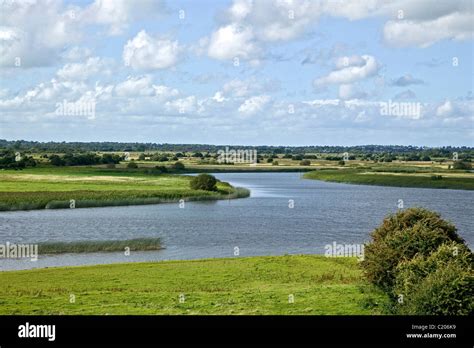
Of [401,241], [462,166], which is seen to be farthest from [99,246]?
[462,166]

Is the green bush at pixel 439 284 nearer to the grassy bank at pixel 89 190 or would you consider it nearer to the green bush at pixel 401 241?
the green bush at pixel 401 241

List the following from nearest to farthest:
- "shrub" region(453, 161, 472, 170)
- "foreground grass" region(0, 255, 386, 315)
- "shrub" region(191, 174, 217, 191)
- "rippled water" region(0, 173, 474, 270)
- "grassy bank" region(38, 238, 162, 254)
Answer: "foreground grass" region(0, 255, 386, 315)
"grassy bank" region(38, 238, 162, 254)
"rippled water" region(0, 173, 474, 270)
"shrub" region(191, 174, 217, 191)
"shrub" region(453, 161, 472, 170)

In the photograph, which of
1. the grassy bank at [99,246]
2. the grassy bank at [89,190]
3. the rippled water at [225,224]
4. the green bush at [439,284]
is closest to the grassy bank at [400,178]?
the rippled water at [225,224]

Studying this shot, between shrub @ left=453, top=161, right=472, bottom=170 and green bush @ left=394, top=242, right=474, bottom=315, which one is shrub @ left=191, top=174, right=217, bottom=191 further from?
green bush @ left=394, top=242, right=474, bottom=315

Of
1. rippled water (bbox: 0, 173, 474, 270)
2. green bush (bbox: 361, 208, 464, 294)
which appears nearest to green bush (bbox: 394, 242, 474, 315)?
green bush (bbox: 361, 208, 464, 294)

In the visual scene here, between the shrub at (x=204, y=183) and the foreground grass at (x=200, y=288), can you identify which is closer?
the foreground grass at (x=200, y=288)
